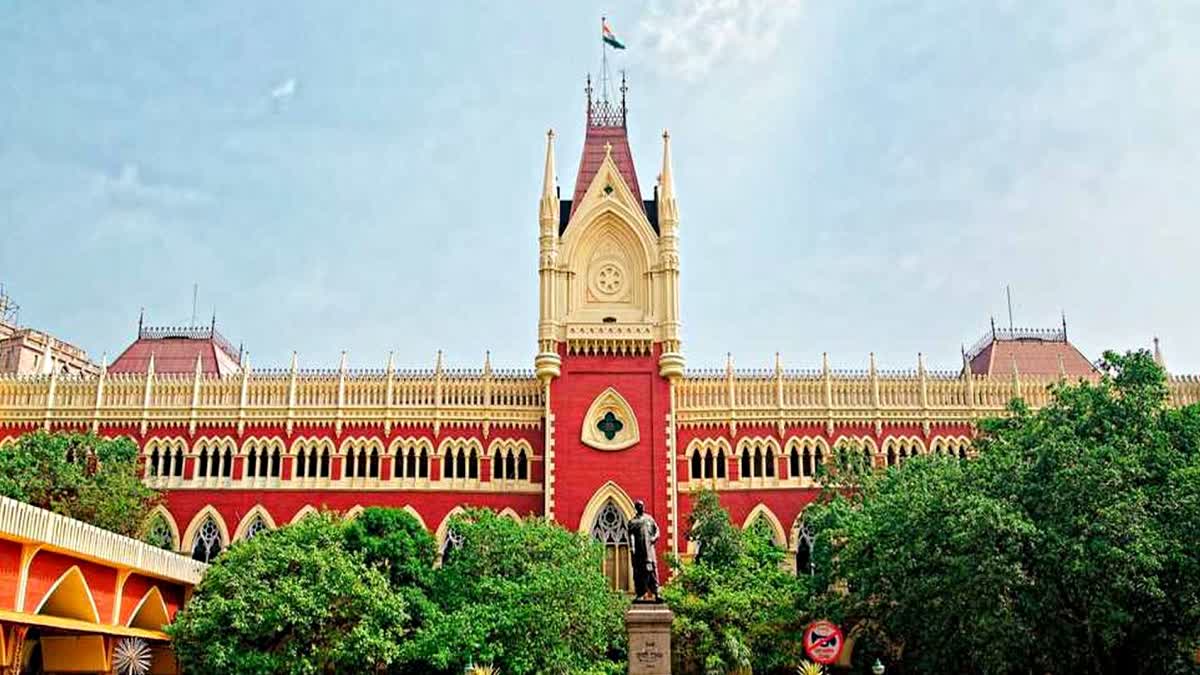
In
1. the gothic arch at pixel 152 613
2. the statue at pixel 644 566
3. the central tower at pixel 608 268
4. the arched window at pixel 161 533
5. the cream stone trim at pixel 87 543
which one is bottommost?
the gothic arch at pixel 152 613

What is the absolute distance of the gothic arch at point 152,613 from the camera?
3822 centimetres

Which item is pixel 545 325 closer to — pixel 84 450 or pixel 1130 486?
pixel 84 450

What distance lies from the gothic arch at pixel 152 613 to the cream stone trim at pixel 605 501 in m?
15.1

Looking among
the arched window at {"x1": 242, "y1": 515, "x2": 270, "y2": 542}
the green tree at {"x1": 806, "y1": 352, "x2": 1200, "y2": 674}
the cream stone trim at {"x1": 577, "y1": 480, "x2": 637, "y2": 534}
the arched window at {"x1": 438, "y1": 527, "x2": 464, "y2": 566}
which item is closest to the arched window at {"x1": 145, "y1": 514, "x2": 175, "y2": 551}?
the arched window at {"x1": 242, "y1": 515, "x2": 270, "y2": 542}

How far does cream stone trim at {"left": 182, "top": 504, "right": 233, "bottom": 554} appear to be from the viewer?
1783 inches

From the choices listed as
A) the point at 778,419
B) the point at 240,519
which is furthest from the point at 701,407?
the point at 240,519

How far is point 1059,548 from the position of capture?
2853 centimetres

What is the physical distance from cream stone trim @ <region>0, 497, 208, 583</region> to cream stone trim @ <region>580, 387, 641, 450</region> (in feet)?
49.5

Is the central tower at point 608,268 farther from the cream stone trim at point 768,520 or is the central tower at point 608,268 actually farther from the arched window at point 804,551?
the arched window at point 804,551

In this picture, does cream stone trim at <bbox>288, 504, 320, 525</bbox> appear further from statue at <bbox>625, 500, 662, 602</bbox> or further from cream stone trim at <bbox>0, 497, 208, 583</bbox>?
statue at <bbox>625, 500, 662, 602</bbox>

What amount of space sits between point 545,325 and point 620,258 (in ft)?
14.9

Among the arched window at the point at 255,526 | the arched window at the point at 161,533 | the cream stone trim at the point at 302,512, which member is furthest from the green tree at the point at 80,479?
the cream stone trim at the point at 302,512

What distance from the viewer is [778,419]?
46844 millimetres

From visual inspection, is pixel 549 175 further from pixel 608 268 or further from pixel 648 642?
pixel 648 642
